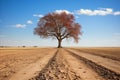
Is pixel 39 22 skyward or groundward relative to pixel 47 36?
skyward

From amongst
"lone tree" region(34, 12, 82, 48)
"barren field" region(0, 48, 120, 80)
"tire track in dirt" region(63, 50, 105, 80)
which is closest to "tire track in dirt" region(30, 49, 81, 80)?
"barren field" region(0, 48, 120, 80)

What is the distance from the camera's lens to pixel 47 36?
231 feet

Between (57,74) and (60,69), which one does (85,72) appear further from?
(57,74)

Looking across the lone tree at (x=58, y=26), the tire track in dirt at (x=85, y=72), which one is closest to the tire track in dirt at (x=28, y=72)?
the tire track in dirt at (x=85, y=72)

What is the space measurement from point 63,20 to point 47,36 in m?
7.36

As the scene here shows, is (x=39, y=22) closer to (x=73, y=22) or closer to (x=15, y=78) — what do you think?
(x=73, y=22)

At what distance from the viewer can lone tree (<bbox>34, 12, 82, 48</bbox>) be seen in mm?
69500

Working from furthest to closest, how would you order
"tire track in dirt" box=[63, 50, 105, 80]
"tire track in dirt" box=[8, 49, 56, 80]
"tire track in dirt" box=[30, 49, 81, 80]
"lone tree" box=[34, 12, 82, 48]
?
"lone tree" box=[34, 12, 82, 48] → "tire track in dirt" box=[8, 49, 56, 80] → "tire track in dirt" box=[63, 50, 105, 80] → "tire track in dirt" box=[30, 49, 81, 80]

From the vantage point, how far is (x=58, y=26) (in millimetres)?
72312

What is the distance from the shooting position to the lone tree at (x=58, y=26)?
A: 69500 millimetres

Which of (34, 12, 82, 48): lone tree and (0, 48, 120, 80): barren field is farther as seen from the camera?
(34, 12, 82, 48): lone tree

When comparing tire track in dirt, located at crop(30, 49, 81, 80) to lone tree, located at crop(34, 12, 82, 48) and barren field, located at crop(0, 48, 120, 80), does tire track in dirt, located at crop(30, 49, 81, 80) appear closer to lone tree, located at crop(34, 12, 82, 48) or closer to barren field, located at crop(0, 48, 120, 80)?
barren field, located at crop(0, 48, 120, 80)

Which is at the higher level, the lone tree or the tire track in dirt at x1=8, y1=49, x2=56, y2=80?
the lone tree

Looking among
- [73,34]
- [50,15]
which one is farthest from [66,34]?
[50,15]
